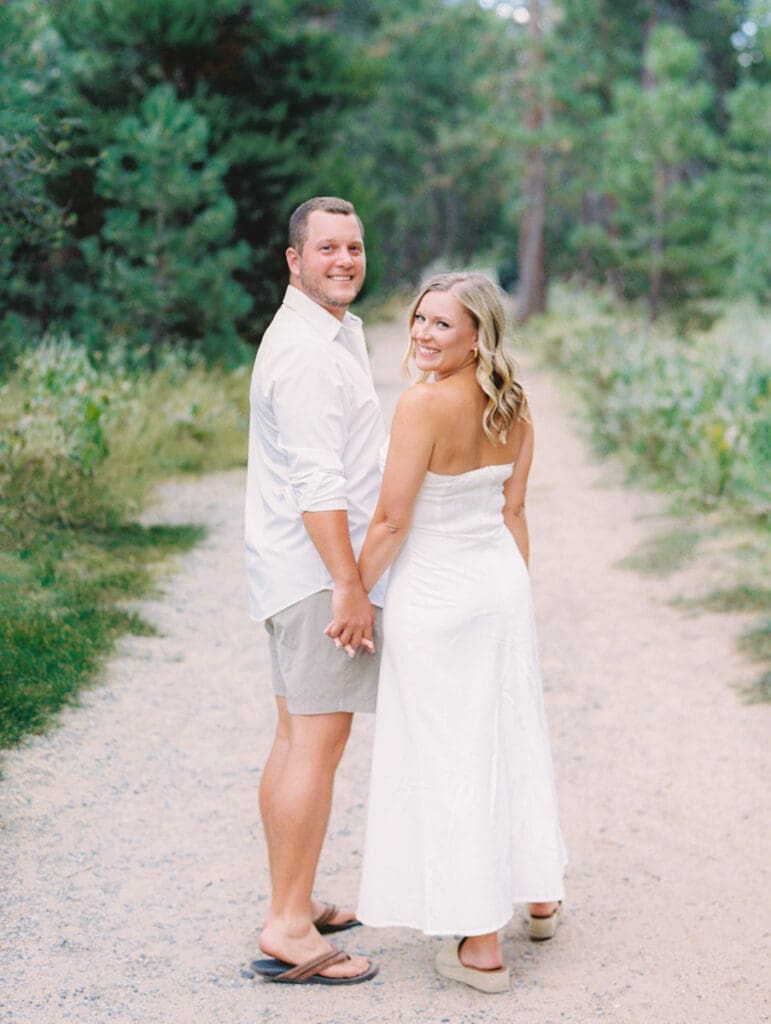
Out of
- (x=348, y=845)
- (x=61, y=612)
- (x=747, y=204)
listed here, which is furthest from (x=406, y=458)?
(x=747, y=204)

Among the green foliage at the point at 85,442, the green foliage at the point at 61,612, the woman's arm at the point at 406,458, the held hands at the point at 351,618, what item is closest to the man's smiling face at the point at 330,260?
the woman's arm at the point at 406,458

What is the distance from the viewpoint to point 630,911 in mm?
4000

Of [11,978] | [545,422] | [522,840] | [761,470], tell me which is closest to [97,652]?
[11,978]

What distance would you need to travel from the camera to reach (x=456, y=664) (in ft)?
11.0

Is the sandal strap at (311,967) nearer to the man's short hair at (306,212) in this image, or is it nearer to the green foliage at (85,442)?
the man's short hair at (306,212)

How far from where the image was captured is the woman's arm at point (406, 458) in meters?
3.18

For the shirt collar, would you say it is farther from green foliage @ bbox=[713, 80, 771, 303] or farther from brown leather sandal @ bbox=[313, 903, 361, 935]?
green foliage @ bbox=[713, 80, 771, 303]

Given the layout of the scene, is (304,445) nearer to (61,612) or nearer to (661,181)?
(61,612)

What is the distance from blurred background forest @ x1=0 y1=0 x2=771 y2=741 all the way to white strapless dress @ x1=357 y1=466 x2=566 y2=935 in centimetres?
237

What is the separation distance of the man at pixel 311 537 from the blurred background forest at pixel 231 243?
2.13 meters

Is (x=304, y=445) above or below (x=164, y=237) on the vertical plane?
below

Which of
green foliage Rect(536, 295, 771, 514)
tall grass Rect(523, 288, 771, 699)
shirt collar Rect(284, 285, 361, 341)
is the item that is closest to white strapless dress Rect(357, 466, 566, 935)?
shirt collar Rect(284, 285, 361, 341)

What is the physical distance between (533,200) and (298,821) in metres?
26.7

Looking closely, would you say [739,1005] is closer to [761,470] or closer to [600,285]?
[761,470]
